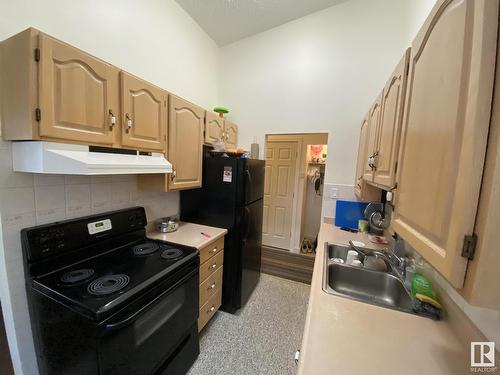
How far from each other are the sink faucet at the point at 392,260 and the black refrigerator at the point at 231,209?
1.00 meters

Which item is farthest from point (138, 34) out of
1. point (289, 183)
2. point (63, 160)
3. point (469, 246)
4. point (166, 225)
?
point (289, 183)

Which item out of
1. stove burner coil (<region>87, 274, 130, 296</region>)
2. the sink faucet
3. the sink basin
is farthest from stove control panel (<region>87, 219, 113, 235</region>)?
the sink faucet

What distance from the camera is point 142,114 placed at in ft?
4.51

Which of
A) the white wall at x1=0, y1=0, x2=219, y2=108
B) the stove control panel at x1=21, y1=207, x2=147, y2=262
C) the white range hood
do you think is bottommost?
the stove control panel at x1=21, y1=207, x2=147, y2=262

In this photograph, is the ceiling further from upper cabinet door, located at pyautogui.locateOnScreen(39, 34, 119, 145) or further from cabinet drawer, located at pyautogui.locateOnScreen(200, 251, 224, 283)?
cabinet drawer, located at pyautogui.locateOnScreen(200, 251, 224, 283)

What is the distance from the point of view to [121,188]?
160 centimetres

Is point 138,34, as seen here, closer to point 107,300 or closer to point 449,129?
point 107,300

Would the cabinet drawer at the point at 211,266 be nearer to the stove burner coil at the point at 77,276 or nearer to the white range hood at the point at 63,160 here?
the stove burner coil at the point at 77,276

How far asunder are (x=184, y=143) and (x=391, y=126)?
1.49 m

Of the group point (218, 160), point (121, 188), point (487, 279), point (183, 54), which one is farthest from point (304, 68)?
point (487, 279)

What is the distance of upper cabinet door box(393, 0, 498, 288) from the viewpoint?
1.40 ft

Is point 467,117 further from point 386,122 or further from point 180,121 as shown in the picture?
point 180,121

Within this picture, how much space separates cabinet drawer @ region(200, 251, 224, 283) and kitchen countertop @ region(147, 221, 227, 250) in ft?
0.59

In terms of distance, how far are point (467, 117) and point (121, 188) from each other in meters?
1.90
